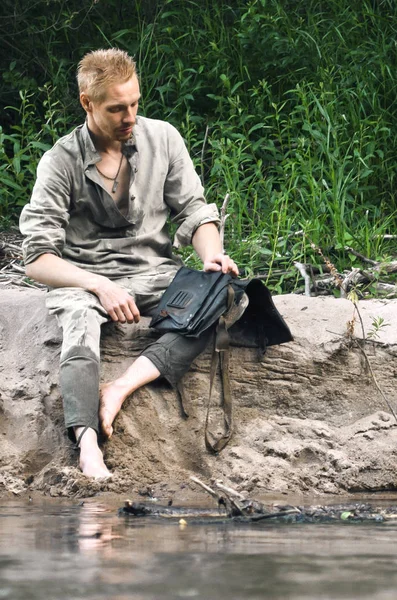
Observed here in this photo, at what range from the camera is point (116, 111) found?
4.19 metres

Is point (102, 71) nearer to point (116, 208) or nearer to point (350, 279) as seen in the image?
point (116, 208)

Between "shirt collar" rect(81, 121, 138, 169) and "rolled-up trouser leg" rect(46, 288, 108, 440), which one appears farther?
"shirt collar" rect(81, 121, 138, 169)

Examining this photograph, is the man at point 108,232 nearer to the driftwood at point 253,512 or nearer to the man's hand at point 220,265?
the man's hand at point 220,265

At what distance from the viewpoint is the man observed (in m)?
3.96

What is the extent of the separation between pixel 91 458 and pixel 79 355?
0.40 m

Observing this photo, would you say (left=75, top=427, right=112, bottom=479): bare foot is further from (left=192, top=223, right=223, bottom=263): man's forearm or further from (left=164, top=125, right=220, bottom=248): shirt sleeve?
(left=164, top=125, right=220, bottom=248): shirt sleeve

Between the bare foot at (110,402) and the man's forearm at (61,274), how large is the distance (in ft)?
1.30

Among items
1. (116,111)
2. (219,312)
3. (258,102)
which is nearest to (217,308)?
(219,312)

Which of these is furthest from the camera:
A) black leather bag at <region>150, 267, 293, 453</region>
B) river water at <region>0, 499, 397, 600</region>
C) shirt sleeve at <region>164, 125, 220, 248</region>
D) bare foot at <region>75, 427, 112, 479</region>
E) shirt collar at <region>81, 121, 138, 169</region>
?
shirt sleeve at <region>164, 125, 220, 248</region>

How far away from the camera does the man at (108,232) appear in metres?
3.96

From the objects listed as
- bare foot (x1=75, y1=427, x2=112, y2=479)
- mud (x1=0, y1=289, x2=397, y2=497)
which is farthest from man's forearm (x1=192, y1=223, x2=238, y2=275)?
bare foot (x1=75, y1=427, x2=112, y2=479)

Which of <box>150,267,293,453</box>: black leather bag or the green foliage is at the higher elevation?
the green foliage

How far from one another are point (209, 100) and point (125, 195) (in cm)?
337

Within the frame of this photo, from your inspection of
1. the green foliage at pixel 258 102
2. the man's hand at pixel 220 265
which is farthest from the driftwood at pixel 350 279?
the man's hand at pixel 220 265
